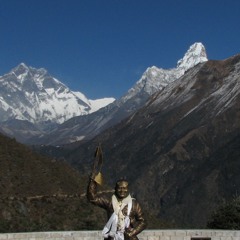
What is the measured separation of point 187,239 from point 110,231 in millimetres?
14984

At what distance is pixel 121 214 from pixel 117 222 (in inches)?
7.1

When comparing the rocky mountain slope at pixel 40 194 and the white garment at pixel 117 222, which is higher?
the rocky mountain slope at pixel 40 194

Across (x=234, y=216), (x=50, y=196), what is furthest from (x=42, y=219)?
(x=234, y=216)

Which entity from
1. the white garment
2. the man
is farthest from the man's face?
the white garment

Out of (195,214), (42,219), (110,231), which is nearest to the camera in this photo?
(110,231)

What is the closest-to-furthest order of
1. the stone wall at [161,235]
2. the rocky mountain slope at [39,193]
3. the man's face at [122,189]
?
the man's face at [122,189], the stone wall at [161,235], the rocky mountain slope at [39,193]

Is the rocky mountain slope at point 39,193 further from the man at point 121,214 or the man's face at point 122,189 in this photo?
the man's face at point 122,189

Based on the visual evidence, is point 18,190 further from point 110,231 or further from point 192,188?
point 192,188

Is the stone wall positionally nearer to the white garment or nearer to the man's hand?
the white garment

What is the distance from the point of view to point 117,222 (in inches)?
444

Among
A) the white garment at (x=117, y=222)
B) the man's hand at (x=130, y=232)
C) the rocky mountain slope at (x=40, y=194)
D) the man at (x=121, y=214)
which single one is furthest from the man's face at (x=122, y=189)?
the rocky mountain slope at (x=40, y=194)

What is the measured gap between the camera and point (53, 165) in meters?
65.9

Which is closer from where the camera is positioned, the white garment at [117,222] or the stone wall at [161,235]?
the white garment at [117,222]

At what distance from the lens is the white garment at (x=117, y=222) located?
11242 mm
